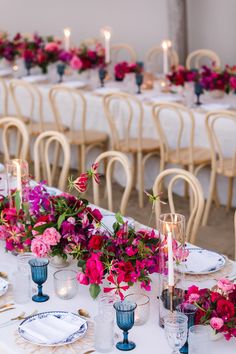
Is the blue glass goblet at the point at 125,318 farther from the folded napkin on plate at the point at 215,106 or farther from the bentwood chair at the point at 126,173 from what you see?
the folded napkin on plate at the point at 215,106

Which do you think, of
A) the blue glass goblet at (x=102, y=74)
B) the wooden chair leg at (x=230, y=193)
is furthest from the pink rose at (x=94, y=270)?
the blue glass goblet at (x=102, y=74)

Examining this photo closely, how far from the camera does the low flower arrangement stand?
2.28 m

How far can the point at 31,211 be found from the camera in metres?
3.05

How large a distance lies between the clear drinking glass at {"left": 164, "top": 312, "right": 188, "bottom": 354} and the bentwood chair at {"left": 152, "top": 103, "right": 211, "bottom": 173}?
3.07 m

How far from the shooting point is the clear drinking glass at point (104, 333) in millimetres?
2291

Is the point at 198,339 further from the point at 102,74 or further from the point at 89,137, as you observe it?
the point at 102,74

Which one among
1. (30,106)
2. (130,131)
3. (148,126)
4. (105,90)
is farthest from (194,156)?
(30,106)

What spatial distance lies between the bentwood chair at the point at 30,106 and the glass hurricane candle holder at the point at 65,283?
11.9 ft

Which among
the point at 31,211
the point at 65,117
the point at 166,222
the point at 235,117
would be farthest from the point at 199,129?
the point at 166,222

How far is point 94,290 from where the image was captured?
102 inches

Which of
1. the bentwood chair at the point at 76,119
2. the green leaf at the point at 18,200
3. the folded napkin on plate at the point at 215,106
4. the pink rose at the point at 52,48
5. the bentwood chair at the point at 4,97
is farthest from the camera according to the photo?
the pink rose at the point at 52,48

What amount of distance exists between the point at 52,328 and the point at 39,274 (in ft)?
0.88

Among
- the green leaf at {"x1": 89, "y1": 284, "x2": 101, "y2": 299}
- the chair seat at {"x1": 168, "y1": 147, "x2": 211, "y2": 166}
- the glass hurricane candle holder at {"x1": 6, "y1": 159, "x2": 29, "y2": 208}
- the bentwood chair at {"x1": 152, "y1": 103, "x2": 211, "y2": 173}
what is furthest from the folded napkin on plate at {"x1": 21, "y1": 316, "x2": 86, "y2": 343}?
the chair seat at {"x1": 168, "y1": 147, "x2": 211, "y2": 166}

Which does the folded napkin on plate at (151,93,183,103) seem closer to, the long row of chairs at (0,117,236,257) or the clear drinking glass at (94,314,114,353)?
the long row of chairs at (0,117,236,257)
